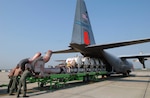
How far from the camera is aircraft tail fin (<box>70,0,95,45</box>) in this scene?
16.0 meters

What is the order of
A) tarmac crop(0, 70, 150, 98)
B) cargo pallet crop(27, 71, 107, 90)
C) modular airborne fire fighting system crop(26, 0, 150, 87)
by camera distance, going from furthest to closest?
modular airborne fire fighting system crop(26, 0, 150, 87)
cargo pallet crop(27, 71, 107, 90)
tarmac crop(0, 70, 150, 98)

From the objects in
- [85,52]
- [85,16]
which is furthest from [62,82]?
[85,16]

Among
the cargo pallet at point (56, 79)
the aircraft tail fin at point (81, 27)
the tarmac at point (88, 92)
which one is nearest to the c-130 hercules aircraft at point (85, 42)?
the aircraft tail fin at point (81, 27)

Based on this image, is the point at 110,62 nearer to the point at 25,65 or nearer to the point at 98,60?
the point at 98,60

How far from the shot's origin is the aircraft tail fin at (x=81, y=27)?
52.4 feet

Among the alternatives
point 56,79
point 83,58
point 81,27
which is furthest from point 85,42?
point 56,79

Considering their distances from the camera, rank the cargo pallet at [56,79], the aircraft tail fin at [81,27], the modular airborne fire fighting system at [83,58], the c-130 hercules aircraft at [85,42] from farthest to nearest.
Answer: the aircraft tail fin at [81,27], the c-130 hercules aircraft at [85,42], the modular airborne fire fighting system at [83,58], the cargo pallet at [56,79]

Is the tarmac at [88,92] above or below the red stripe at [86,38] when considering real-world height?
below

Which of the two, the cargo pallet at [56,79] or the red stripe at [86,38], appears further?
the red stripe at [86,38]

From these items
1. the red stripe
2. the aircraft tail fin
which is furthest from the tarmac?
the red stripe

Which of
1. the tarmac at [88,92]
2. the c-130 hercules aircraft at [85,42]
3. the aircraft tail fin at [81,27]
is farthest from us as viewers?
the aircraft tail fin at [81,27]

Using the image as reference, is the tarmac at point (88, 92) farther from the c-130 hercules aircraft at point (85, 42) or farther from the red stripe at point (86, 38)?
the red stripe at point (86, 38)

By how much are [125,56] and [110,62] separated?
6.83 m

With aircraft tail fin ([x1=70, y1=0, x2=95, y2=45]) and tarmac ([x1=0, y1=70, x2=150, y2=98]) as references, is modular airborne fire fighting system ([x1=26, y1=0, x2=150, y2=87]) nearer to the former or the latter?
aircraft tail fin ([x1=70, y1=0, x2=95, y2=45])
